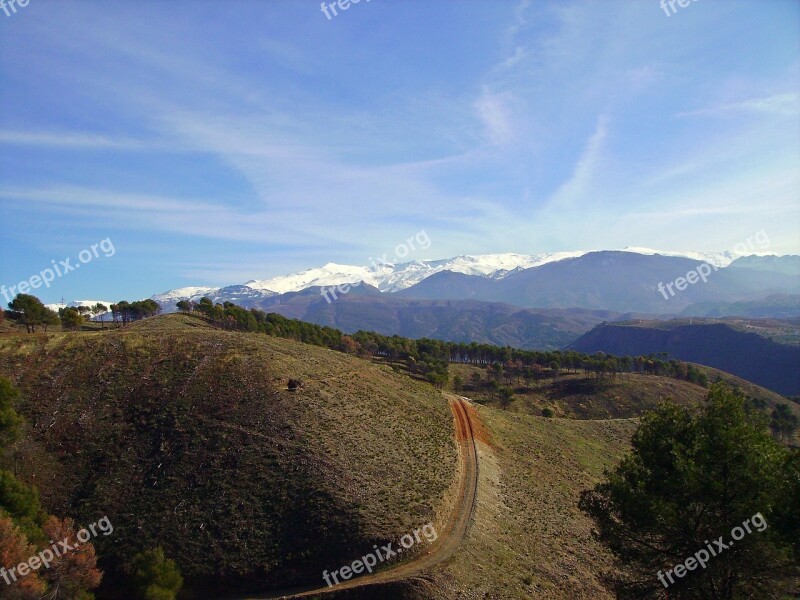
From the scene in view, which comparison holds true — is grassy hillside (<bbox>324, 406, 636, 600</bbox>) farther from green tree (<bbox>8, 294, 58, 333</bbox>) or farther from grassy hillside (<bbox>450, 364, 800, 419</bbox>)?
green tree (<bbox>8, 294, 58, 333</bbox>)

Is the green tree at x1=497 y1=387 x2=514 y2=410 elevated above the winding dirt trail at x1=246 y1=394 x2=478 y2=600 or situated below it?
below

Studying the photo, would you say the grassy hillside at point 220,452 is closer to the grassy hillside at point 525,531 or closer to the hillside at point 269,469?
the hillside at point 269,469

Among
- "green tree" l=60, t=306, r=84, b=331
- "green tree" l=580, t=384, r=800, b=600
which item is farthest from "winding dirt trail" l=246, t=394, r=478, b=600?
"green tree" l=60, t=306, r=84, b=331

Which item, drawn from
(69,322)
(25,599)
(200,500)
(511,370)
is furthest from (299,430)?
(511,370)

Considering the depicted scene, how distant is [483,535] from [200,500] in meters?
25.3

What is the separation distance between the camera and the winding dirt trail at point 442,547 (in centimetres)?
3197

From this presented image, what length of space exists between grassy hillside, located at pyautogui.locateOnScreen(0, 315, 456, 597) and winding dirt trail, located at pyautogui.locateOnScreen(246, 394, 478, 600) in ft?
5.30

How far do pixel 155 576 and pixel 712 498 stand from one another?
36.3 meters

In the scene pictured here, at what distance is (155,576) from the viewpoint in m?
32.7

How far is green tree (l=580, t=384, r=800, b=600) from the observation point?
2152cm

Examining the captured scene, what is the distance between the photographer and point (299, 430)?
161ft

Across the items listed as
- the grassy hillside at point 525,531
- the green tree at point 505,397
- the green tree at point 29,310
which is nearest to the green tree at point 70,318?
the green tree at point 29,310

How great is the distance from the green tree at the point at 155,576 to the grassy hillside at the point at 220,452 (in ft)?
6.29

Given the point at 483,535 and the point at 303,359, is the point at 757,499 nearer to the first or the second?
the point at 483,535
